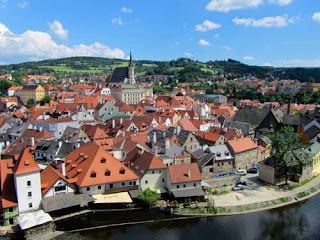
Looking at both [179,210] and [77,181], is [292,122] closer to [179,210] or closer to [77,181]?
[179,210]

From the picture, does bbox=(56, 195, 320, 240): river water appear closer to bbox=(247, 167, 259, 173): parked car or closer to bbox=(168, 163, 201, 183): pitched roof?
bbox=(168, 163, 201, 183): pitched roof

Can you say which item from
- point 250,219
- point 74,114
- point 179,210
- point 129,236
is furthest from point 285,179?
point 74,114

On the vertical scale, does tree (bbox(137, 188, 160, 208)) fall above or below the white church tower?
below

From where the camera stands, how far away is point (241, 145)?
157 feet

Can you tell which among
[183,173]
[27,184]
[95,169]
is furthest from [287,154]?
[27,184]

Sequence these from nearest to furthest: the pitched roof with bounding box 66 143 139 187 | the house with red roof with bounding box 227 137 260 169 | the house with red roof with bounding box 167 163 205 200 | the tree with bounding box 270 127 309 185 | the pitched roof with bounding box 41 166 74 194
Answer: the pitched roof with bounding box 41 166 74 194
the pitched roof with bounding box 66 143 139 187
the house with red roof with bounding box 167 163 205 200
the tree with bounding box 270 127 309 185
the house with red roof with bounding box 227 137 260 169

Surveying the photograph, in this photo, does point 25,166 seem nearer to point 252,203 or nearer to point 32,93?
point 252,203

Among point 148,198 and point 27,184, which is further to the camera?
point 148,198

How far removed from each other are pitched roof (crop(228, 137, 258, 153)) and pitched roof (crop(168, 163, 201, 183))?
1095 cm

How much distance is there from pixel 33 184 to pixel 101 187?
7464 mm

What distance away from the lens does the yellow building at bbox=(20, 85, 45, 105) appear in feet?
386

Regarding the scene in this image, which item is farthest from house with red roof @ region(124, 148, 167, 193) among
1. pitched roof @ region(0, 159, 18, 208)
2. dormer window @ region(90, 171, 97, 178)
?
pitched roof @ region(0, 159, 18, 208)

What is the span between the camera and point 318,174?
47281 millimetres

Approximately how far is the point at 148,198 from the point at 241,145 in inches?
793
